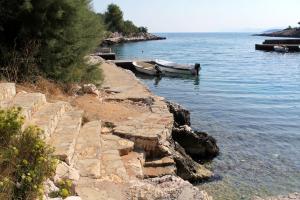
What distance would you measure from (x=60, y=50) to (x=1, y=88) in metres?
4.91

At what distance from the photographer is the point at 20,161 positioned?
486 centimetres

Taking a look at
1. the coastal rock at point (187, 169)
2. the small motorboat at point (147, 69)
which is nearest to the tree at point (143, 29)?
the small motorboat at point (147, 69)

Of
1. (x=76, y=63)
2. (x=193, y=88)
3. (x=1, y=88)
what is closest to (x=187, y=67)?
(x=193, y=88)

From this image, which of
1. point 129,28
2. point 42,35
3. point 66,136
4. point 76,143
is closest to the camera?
point 66,136

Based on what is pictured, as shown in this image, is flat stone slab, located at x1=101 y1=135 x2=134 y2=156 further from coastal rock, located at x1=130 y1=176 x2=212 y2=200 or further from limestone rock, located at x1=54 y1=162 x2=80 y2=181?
limestone rock, located at x1=54 y1=162 x2=80 y2=181

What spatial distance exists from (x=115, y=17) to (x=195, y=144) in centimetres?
10664

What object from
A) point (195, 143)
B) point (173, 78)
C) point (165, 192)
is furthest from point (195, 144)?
point (173, 78)

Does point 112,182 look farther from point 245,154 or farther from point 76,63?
point 76,63

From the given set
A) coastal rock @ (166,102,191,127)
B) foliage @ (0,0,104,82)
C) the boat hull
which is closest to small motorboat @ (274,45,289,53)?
the boat hull

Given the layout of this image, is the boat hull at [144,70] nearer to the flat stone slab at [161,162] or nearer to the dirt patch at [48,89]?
the dirt patch at [48,89]

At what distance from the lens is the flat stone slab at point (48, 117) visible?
22.2ft

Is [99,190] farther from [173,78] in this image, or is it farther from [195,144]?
[173,78]

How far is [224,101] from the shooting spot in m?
22.7

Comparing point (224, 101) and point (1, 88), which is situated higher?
point (1, 88)
